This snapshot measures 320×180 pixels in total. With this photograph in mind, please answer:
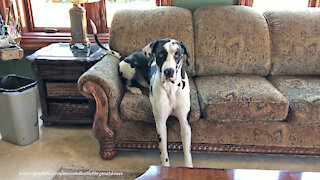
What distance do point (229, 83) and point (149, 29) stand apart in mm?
802

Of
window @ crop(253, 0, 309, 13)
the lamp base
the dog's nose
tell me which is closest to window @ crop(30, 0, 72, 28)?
the lamp base

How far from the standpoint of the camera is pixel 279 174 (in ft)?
3.89

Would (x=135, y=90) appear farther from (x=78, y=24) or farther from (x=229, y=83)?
(x=78, y=24)

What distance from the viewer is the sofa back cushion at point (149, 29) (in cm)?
234

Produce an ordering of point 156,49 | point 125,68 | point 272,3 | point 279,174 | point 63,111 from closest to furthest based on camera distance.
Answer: point 279,174, point 156,49, point 125,68, point 63,111, point 272,3

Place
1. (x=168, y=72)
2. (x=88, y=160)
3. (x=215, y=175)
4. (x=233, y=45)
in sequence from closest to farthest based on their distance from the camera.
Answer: (x=215, y=175) < (x=168, y=72) < (x=88, y=160) < (x=233, y=45)

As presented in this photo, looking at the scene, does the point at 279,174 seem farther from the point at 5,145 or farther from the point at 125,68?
the point at 5,145

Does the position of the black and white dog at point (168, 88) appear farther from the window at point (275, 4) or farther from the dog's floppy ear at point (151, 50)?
the window at point (275, 4)

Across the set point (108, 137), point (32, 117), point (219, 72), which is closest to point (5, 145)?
point (32, 117)

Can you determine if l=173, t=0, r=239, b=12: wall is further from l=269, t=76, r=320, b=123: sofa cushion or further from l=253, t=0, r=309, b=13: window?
l=269, t=76, r=320, b=123: sofa cushion

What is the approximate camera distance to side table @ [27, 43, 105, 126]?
2238 millimetres

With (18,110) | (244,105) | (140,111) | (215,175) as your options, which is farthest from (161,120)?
(18,110)

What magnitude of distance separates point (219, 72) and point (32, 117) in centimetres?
156

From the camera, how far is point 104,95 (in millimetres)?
1859
